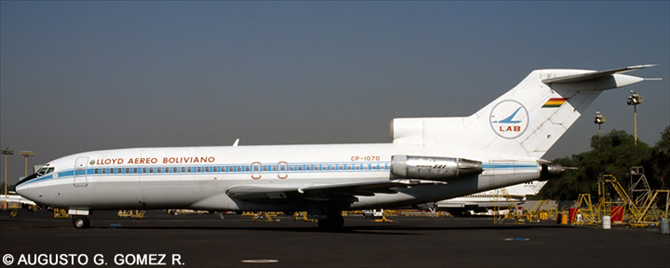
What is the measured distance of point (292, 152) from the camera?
83.5 ft

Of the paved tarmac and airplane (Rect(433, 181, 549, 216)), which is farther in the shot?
airplane (Rect(433, 181, 549, 216))

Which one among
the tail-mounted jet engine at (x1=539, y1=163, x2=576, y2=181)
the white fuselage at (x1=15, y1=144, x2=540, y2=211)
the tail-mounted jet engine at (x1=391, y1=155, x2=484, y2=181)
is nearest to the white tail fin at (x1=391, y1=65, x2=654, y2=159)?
the white fuselage at (x1=15, y1=144, x2=540, y2=211)

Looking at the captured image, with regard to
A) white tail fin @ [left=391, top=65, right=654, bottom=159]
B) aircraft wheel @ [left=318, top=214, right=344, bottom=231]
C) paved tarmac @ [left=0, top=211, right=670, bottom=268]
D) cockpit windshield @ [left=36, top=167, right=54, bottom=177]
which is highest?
white tail fin @ [left=391, top=65, right=654, bottom=159]

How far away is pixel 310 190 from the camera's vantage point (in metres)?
23.0

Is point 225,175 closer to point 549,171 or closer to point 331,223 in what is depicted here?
point 331,223

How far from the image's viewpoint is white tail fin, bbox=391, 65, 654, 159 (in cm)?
2483

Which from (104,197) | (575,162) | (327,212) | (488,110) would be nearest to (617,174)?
(575,162)

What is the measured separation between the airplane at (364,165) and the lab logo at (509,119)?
0.04 meters

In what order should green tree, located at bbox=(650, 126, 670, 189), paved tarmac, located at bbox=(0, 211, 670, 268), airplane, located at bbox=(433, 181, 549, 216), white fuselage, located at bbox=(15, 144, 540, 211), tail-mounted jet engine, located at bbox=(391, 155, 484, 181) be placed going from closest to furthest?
paved tarmac, located at bbox=(0, 211, 670, 268)
tail-mounted jet engine, located at bbox=(391, 155, 484, 181)
white fuselage, located at bbox=(15, 144, 540, 211)
airplane, located at bbox=(433, 181, 549, 216)
green tree, located at bbox=(650, 126, 670, 189)

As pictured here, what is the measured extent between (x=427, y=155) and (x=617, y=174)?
49917 millimetres

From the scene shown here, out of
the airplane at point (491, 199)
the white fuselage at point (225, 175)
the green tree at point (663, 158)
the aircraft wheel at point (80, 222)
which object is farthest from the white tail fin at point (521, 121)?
the green tree at point (663, 158)

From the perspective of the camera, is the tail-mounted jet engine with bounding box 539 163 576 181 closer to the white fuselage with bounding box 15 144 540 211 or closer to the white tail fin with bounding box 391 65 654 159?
the white fuselage with bounding box 15 144 540 211

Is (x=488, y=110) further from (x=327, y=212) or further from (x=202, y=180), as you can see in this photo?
(x=202, y=180)

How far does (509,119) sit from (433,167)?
4.48 m
